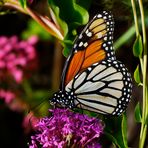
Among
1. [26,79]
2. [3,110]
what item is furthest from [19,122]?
[26,79]

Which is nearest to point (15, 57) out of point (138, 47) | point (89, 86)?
point (89, 86)

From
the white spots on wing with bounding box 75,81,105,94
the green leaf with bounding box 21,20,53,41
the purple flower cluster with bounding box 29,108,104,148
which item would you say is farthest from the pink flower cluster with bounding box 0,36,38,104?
the purple flower cluster with bounding box 29,108,104,148

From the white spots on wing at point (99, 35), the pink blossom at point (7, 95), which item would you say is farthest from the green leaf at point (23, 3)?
the pink blossom at point (7, 95)

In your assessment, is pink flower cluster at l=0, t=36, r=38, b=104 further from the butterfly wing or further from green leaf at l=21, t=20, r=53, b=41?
the butterfly wing

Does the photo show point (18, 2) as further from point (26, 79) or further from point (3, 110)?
point (3, 110)

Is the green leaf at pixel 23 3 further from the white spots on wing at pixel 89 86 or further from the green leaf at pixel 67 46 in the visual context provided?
the white spots on wing at pixel 89 86
